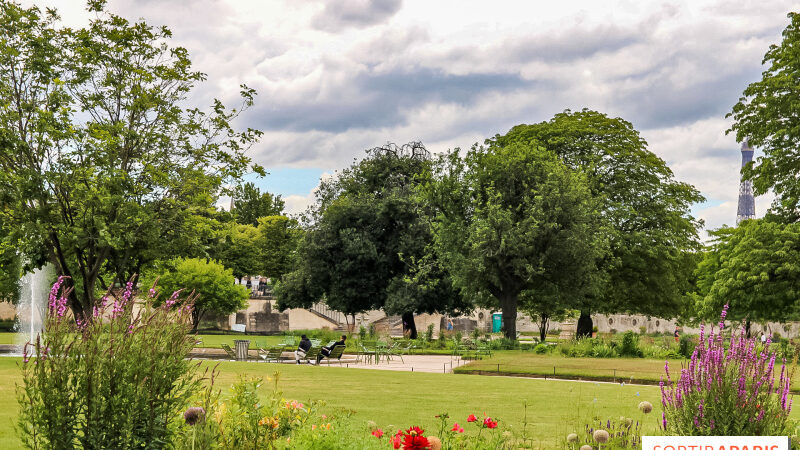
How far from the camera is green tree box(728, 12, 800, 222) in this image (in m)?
31.5

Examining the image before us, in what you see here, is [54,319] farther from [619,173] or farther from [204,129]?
[619,173]

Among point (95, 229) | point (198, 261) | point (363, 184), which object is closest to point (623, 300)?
point (363, 184)

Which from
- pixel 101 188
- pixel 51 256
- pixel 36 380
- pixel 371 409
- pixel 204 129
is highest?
pixel 204 129

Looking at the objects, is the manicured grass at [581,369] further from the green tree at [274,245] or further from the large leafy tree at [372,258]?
the green tree at [274,245]

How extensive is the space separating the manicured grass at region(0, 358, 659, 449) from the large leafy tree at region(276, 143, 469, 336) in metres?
19.8

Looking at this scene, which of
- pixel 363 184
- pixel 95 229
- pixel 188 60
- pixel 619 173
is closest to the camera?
pixel 95 229

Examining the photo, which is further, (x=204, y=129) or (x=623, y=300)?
(x=623, y=300)

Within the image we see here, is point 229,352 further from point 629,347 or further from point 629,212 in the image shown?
point 629,212

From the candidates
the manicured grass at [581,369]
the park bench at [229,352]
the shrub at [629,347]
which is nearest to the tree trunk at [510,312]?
the shrub at [629,347]

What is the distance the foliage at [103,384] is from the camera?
5793 millimetres

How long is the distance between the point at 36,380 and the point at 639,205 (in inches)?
1573

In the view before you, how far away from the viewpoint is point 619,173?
42281mm

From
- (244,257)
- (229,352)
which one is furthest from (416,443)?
(244,257)

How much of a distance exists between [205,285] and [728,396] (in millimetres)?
47360
